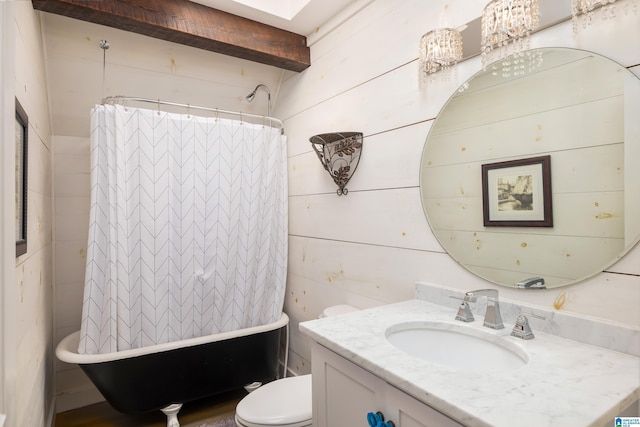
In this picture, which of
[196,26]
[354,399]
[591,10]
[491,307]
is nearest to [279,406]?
[354,399]

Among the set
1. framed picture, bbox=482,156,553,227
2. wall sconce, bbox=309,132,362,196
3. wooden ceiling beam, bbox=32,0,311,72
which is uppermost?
wooden ceiling beam, bbox=32,0,311,72

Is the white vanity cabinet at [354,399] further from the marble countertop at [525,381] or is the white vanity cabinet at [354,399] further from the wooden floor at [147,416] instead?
the wooden floor at [147,416]

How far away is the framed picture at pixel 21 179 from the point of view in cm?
111

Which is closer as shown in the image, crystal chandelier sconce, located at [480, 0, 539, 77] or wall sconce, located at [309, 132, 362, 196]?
crystal chandelier sconce, located at [480, 0, 539, 77]

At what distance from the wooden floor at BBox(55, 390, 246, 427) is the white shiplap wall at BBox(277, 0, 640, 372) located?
0.55m

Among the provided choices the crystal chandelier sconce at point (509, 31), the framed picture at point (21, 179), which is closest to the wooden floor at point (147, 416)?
the framed picture at point (21, 179)

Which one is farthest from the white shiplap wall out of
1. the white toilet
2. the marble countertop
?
the white toilet

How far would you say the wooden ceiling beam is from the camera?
1694mm

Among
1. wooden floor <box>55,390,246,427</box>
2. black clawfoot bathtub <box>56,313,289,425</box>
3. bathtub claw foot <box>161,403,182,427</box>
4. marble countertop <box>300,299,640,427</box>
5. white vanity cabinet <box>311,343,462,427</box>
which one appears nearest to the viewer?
marble countertop <box>300,299,640,427</box>

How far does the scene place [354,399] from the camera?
1.04m

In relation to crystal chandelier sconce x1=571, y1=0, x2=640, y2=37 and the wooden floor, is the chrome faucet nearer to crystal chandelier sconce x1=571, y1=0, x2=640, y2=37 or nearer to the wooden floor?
crystal chandelier sconce x1=571, y1=0, x2=640, y2=37

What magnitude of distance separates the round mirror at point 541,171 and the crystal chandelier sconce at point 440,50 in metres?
0.13

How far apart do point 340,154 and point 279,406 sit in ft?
4.20

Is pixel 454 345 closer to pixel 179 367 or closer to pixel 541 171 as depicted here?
pixel 541 171
